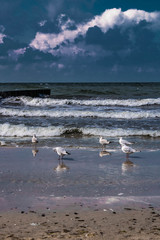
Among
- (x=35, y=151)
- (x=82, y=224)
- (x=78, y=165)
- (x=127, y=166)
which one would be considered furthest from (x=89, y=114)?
(x=82, y=224)

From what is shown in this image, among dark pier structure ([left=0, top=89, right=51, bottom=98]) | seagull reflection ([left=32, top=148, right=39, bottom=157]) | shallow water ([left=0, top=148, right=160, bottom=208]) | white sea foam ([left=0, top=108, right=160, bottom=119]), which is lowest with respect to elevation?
shallow water ([left=0, top=148, right=160, bottom=208])

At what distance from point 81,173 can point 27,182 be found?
1304 millimetres

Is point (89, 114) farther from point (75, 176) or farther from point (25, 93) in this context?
point (25, 93)

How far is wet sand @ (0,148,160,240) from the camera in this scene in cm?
465

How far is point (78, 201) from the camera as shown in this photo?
5.88m

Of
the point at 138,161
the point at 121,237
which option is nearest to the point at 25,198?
the point at 121,237

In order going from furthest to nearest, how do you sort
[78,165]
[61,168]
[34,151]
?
[34,151] → [78,165] → [61,168]

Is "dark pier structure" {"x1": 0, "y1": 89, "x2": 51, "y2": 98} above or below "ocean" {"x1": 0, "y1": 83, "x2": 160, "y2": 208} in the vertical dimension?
above

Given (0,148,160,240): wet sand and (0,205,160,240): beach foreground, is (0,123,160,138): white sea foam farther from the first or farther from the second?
(0,205,160,240): beach foreground

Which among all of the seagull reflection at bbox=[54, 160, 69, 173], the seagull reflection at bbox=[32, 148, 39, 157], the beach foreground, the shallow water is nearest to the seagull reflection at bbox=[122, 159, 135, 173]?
the shallow water

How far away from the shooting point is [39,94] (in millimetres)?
A: 43000

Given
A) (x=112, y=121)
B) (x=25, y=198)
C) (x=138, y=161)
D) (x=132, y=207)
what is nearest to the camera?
(x=132, y=207)

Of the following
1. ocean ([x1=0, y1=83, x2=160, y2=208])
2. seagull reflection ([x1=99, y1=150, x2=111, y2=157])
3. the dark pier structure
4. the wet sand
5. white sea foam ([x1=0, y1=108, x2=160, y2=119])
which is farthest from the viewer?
the dark pier structure

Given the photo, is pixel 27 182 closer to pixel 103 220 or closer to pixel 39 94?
pixel 103 220
